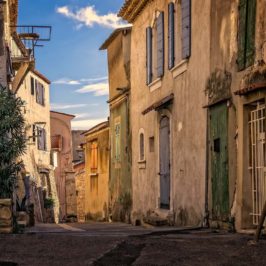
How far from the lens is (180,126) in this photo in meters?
17.2

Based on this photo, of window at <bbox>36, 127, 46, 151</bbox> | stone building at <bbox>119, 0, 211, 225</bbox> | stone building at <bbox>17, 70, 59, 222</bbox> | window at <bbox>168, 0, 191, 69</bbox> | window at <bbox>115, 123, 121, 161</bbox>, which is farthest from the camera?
window at <bbox>36, 127, 46, 151</bbox>

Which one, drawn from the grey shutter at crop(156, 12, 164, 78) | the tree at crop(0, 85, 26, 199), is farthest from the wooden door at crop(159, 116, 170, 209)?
the tree at crop(0, 85, 26, 199)

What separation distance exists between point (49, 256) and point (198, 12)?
8658mm

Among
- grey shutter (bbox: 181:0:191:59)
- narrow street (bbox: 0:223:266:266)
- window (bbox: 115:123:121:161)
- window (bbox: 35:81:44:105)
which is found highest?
window (bbox: 35:81:44:105)

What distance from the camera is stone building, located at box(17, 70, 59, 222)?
35312 millimetres

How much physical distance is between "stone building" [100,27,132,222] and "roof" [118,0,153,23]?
977 mm

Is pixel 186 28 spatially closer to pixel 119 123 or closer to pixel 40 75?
pixel 119 123

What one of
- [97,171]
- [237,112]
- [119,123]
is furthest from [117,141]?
[237,112]

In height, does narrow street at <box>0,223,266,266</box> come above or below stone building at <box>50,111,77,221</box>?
below

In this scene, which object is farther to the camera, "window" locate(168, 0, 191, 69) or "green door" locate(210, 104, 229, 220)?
"window" locate(168, 0, 191, 69)

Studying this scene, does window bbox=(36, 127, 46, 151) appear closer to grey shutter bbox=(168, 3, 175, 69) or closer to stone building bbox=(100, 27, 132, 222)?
stone building bbox=(100, 27, 132, 222)

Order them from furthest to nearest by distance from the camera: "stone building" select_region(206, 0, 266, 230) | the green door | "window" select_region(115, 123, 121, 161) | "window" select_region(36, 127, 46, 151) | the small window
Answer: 1. "window" select_region(36, 127, 46, 151)
2. "window" select_region(115, 123, 121, 161)
3. the small window
4. the green door
5. "stone building" select_region(206, 0, 266, 230)

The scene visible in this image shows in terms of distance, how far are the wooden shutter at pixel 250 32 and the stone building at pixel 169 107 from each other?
244 cm

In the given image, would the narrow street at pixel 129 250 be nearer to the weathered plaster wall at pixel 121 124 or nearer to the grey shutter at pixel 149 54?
the grey shutter at pixel 149 54
